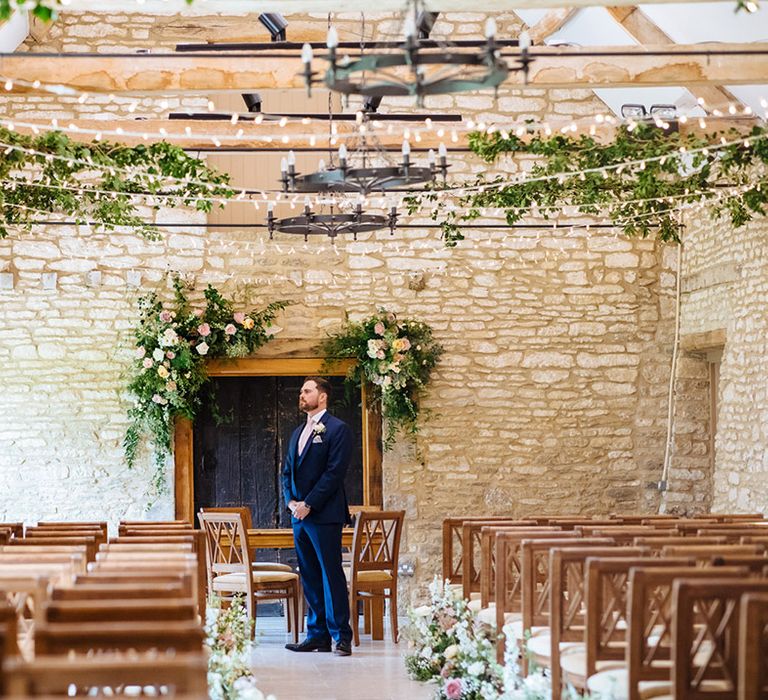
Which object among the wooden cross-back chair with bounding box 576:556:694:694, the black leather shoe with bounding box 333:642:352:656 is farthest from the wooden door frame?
the wooden cross-back chair with bounding box 576:556:694:694

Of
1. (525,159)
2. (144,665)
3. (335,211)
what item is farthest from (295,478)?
(144,665)

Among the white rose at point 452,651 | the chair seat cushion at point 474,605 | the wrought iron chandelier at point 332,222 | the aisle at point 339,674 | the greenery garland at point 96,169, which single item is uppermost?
the greenery garland at point 96,169

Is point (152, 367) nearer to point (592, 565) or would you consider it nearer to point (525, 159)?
point (525, 159)

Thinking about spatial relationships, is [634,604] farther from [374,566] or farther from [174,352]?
[174,352]

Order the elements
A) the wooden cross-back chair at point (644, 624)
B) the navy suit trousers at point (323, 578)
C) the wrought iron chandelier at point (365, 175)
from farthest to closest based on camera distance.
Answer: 1. the navy suit trousers at point (323, 578)
2. the wrought iron chandelier at point (365, 175)
3. the wooden cross-back chair at point (644, 624)

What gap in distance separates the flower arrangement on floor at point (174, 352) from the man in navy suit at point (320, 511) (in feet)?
8.18

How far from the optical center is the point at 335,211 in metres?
11.5

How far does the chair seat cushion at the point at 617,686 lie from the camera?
15.0ft

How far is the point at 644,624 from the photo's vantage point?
4559 millimetres

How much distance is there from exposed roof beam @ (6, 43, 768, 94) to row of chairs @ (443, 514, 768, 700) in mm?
2837

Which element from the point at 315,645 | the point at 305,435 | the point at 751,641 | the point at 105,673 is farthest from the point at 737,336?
the point at 105,673

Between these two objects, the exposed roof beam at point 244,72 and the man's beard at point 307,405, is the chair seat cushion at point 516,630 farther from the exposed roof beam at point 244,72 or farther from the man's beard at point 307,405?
the exposed roof beam at point 244,72

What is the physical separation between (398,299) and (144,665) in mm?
8602

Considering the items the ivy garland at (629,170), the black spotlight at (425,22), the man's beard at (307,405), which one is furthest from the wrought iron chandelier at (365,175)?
the man's beard at (307,405)
